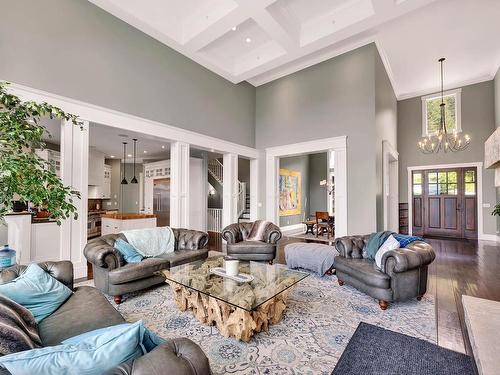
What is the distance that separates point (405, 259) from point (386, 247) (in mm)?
424

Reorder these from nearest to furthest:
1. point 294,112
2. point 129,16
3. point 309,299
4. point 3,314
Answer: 1. point 3,314
2. point 309,299
3. point 129,16
4. point 294,112

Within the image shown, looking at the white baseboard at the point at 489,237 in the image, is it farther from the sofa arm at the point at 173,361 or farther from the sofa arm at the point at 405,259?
the sofa arm at the point at 173,361

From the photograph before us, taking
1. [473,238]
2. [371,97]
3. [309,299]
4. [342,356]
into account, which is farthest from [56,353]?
[473,238]

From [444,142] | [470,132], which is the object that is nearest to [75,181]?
[444,142]

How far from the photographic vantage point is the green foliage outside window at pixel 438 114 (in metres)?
7.56

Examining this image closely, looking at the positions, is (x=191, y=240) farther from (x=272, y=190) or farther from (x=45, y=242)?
(x=272, y=190)

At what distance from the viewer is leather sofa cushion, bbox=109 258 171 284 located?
294 centimetres

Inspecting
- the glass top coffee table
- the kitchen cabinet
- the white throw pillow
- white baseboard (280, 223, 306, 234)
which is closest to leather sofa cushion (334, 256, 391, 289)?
the white throw pillow

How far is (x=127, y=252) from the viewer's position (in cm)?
336

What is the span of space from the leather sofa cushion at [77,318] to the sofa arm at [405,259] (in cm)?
278

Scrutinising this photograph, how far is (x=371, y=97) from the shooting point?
533 centimetres

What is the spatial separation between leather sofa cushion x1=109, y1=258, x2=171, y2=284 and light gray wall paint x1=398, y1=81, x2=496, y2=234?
26.7ft

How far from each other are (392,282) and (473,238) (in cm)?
676

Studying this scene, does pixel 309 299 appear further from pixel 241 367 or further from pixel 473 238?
pixel 473 238
